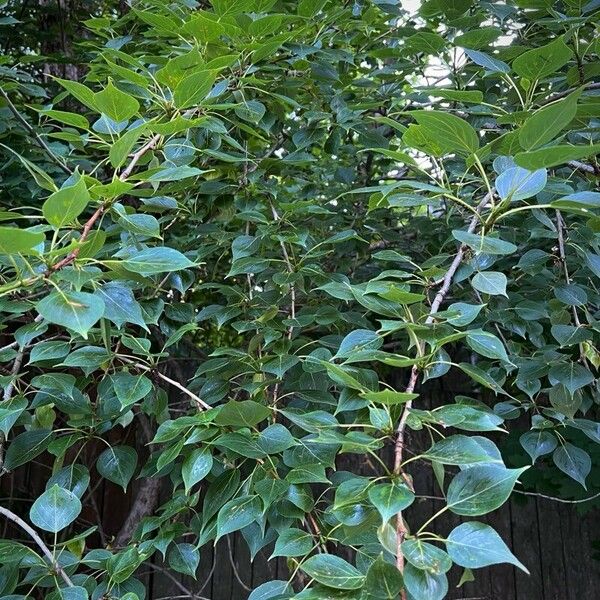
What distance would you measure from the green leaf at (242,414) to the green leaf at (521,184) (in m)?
0.38

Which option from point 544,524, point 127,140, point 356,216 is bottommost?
point 544,524

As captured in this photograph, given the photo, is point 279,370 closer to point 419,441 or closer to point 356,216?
point 356,216

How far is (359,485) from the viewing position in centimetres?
64

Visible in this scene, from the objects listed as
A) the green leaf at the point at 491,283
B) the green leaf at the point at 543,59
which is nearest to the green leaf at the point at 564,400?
the green leaf at the point at 491,283

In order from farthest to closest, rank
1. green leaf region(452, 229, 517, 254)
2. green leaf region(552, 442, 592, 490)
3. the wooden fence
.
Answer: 1. the wooden fence
2. green leaf region(552, 442, 592, 490)
3. green leaf region(452, 229, 517, 254)

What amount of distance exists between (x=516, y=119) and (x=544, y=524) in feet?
6.12

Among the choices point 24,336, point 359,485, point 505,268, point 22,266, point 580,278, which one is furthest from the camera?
point 505,268

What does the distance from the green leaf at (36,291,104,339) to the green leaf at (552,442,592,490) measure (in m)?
0.89

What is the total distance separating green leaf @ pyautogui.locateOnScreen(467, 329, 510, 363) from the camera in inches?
29.3

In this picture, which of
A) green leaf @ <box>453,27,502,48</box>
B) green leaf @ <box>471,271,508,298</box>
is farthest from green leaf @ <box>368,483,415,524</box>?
green leaf @ <box>453,27,502,48</box>

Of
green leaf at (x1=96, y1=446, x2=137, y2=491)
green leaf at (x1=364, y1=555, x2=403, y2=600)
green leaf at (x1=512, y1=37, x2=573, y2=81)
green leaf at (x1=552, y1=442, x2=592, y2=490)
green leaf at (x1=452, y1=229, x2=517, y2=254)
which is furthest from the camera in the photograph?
green leaf at (x1=552, y1=442, x2=592, y2=490)

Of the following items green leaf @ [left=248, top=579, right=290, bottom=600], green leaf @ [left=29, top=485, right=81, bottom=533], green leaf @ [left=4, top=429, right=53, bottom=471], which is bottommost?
green leaf @ [left=248, top=579, right=290, bottom=600]

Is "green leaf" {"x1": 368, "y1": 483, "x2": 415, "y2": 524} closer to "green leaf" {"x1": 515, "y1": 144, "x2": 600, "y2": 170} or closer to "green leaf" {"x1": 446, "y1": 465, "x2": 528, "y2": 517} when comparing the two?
"green leaf" {"x1": 446, "y1": 465, "x2": 528, "y2": 517}

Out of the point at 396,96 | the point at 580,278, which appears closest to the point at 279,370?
the point at 580,278
